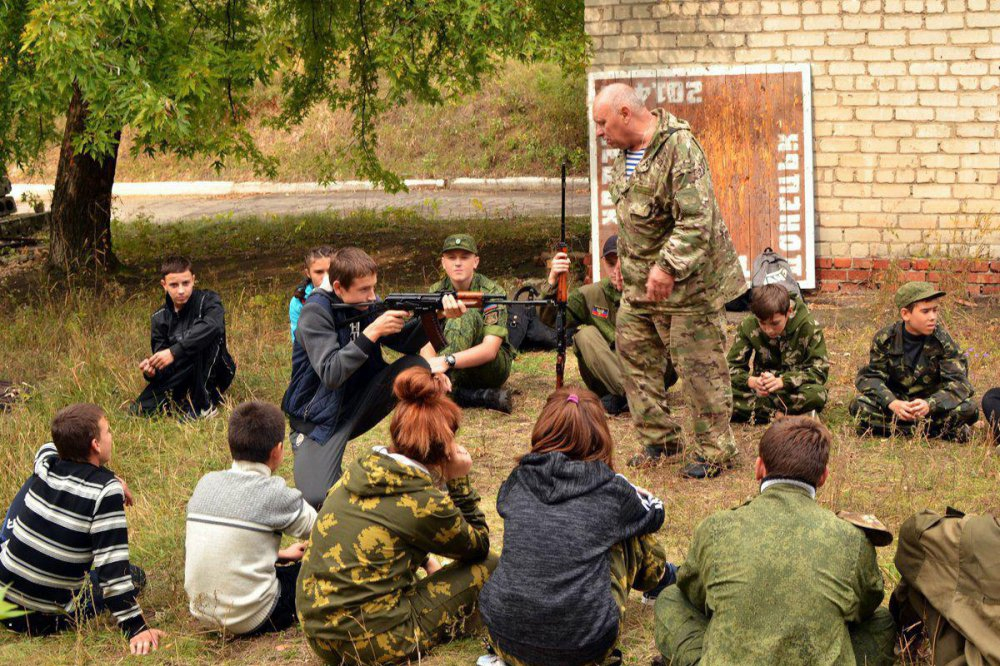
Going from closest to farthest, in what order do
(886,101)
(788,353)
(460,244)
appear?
(788,353), (460,244), (886,101)

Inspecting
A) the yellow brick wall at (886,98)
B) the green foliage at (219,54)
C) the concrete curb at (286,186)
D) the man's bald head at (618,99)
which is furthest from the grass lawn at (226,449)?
→ the concrete curb at (286,186)

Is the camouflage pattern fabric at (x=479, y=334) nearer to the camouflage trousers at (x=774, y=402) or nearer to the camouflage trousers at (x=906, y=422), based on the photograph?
the camouflage trousers at (x=774, y=402)

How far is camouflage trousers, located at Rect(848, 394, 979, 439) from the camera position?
6.31 metres

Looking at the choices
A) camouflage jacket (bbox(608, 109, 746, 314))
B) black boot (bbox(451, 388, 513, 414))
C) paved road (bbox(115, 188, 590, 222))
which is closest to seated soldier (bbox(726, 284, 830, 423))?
camouflage jacket (bbox(608, 109, 746, 314))

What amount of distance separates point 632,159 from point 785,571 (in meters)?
2.90

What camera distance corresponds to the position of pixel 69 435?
174 inches

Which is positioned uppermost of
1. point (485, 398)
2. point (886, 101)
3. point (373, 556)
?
point (886, 101)

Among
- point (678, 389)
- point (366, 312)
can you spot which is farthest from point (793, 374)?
point (366, 312)

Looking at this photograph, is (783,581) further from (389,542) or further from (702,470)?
(702,470)

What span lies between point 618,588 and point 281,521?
1342 mm

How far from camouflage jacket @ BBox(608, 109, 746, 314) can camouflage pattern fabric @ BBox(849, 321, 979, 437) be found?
3.77 ft

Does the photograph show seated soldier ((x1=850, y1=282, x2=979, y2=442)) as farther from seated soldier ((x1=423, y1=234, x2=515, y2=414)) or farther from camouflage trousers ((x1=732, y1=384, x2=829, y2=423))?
seated soldier ((x1=423, y1=234, x2=515, y2=414))

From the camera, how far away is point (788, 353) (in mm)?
6797

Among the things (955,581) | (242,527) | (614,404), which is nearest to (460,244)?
(614,404)
